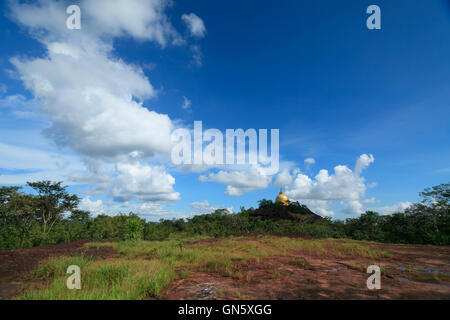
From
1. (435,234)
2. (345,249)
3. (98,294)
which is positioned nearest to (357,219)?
(435,234)

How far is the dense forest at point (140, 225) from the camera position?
11.8m

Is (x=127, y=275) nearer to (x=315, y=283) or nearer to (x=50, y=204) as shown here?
(x=315, y=283)

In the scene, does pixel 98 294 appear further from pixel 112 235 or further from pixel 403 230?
pixel 403 230

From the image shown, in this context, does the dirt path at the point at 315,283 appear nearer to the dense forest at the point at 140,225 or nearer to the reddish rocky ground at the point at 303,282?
the reddish rocky ground at the point at 303,282

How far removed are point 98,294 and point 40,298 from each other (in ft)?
3.04

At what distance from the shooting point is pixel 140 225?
1411cm

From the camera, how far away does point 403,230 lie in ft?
43.5

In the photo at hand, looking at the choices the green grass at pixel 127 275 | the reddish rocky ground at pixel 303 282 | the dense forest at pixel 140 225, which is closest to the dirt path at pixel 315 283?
the reddish rocky ground at pixel 303 282

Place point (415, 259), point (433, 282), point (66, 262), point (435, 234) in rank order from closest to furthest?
point (433, 282) < point (66, 262) < point (415, 259) < point (435, 234)

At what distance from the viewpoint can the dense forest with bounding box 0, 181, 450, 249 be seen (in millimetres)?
11788

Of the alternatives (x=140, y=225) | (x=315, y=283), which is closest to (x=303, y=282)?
(x=315, y=283)

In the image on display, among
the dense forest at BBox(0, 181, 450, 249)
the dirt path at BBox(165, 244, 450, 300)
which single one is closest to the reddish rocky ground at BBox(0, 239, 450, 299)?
the dirt path at BBox(165, 244, 450, 300)
